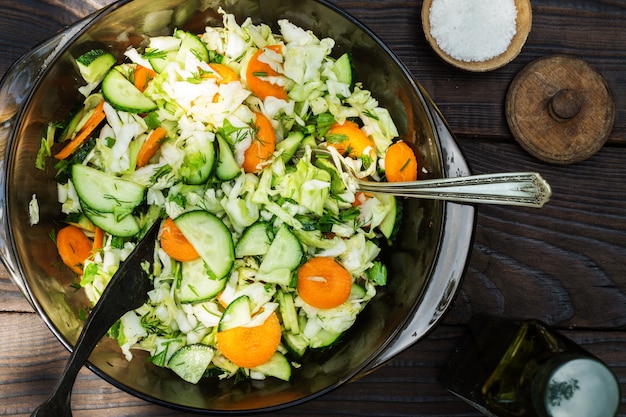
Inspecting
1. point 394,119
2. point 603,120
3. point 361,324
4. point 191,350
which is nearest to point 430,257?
point 361,324

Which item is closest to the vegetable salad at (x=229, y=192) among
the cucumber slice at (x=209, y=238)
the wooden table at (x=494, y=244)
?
the cucumber slice at (x=209, y=238)

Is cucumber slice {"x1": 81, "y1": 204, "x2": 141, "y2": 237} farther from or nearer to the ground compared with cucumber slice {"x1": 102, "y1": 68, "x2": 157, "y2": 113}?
nearer to the ground

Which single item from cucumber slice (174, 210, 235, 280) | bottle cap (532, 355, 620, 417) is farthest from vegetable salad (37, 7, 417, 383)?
bottle cap (532, 355, 620, 417)

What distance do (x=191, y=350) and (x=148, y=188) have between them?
1.66 ft

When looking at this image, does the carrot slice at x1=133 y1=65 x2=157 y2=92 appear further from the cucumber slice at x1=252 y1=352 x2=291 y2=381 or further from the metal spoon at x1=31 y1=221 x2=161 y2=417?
the cucumber slice at x1=252 y1=352 x2=291 y2=381

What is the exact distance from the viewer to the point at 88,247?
1.94 metres

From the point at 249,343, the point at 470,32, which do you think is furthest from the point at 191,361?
the point at 470,32

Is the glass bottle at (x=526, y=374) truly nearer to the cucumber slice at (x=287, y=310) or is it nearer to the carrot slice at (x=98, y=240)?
the cucumber slice at (x=287, y=310)

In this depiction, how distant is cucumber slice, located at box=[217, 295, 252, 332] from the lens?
179cm

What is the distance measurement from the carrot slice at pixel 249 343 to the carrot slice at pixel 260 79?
26.7 inches

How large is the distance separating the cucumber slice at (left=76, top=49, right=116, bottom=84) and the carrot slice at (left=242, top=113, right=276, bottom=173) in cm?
49

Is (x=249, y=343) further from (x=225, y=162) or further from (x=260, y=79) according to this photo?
(x=260, y=79)

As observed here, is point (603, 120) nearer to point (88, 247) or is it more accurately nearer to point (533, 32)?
point (533, 32)

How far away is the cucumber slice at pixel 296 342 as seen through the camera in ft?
6.20
